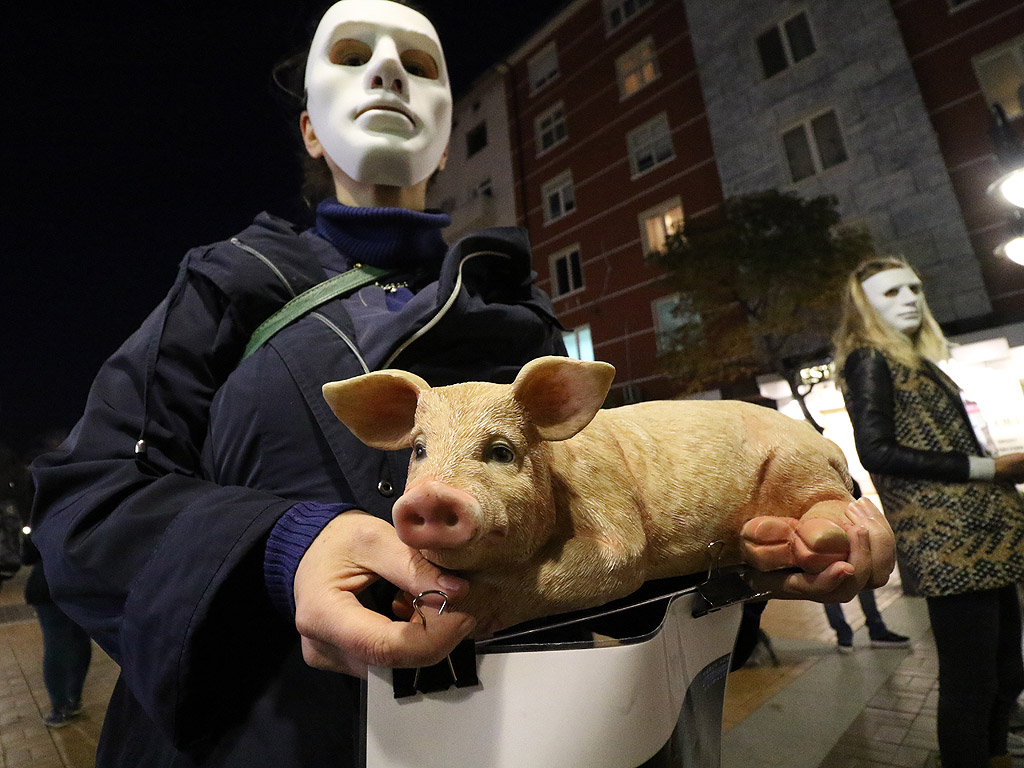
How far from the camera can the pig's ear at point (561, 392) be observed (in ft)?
1.13

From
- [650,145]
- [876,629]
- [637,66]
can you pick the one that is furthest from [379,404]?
[637,66]

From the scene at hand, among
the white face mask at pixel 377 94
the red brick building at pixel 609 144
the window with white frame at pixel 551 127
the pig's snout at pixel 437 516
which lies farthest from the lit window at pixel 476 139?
the pig's snout at pixel 437 516

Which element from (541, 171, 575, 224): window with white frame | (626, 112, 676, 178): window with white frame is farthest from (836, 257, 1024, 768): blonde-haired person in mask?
(626, 112, 676, 178): window with white frame

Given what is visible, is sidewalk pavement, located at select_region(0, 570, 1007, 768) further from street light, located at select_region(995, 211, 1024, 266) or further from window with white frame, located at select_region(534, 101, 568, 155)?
window with white frame, located at select_region(534, 101, 568, 155)

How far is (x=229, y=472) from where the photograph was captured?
552 mm

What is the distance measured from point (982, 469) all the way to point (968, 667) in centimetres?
38

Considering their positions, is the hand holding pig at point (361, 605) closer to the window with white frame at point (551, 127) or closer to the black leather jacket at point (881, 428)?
the black leather jacket at point (881, 428)

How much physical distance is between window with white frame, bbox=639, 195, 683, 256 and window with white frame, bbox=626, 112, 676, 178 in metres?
0.18

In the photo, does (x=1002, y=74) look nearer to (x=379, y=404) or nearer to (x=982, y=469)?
(x=982, y=469)

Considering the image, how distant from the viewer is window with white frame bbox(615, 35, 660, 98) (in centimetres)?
263

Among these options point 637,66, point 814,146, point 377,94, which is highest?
point 637,66

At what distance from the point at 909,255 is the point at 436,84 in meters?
2.53

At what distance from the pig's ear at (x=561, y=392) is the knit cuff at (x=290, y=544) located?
162mm

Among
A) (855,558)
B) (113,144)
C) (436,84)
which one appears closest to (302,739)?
(855,558)
